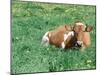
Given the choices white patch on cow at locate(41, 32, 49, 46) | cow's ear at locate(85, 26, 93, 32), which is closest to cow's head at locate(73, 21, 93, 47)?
cow's ear at locate(85, 26, 93, 32)

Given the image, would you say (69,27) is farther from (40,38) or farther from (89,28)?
(40,38)

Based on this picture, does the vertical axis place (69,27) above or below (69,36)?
above

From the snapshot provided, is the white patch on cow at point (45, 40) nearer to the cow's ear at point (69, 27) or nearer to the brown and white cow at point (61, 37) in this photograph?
the brown and white cow at point (61, 37)

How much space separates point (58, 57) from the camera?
271 centimetres

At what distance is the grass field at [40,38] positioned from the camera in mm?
2537

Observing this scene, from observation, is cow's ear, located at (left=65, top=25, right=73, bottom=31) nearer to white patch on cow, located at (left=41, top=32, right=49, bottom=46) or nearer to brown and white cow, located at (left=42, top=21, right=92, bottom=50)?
brown and white cow, located at (left=42, top=21, right=92, bottom=50)

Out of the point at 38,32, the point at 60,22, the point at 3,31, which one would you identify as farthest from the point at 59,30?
the point at 3,31

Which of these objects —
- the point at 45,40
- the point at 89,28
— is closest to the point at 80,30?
the point at 89,28

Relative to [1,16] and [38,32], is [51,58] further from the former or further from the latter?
[1,16]

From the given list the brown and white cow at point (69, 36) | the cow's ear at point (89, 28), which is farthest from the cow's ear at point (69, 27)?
the cow's ear at point (89, 28)

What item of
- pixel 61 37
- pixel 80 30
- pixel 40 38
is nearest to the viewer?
pixel 40 38

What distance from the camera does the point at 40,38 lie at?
263 centimetres

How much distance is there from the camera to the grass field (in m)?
2.54

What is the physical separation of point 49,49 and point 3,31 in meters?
0.57
